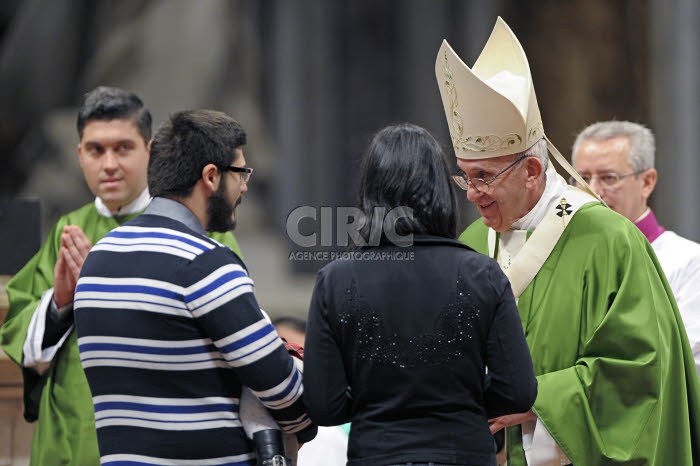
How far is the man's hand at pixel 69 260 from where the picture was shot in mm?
3248

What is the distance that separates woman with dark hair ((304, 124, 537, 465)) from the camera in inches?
91.1

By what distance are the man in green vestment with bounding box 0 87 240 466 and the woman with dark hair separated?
4.05 ft

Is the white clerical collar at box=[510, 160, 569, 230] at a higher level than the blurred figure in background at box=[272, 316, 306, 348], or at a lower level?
higher

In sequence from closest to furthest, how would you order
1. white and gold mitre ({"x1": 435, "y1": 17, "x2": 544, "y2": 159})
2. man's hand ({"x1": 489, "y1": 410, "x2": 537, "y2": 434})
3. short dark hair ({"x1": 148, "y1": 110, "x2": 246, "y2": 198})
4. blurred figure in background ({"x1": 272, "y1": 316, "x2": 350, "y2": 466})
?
short dark hair ({"x1": 148, "y1": 110, "x2": 246, "y2": 198})
man's hand ({"x1": 489, "y1": 410, "x2": 537, "y2": 434})
white and gold mitre ({"x1": 435, "y1": 17, "x2": 544, "y2": 159})
blurred figure in background ({"x1": 272, "y1": 316, "x2": 350, "y2": 466})

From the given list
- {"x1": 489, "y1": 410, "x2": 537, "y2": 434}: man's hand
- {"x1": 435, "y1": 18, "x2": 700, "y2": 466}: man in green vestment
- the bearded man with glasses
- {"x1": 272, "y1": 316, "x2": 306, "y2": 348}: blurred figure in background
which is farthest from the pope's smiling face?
the bearded man with glasses

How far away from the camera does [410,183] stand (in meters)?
2.38

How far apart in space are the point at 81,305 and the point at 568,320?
1.45 meters

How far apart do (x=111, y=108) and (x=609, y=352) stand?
1992 mm

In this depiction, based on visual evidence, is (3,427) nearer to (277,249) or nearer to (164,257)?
(164,257)

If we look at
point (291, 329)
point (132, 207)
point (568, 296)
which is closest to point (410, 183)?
point (568, 296)

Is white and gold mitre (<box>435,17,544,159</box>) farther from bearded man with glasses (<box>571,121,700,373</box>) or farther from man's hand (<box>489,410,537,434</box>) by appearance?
bearded man with glasses (<box>571,121,700,373</box>)

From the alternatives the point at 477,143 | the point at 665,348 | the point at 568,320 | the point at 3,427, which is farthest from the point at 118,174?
the point at 665,348

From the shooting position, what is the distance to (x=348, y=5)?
25.5ft

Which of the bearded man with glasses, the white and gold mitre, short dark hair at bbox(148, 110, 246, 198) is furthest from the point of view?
the bearded man with glasses
